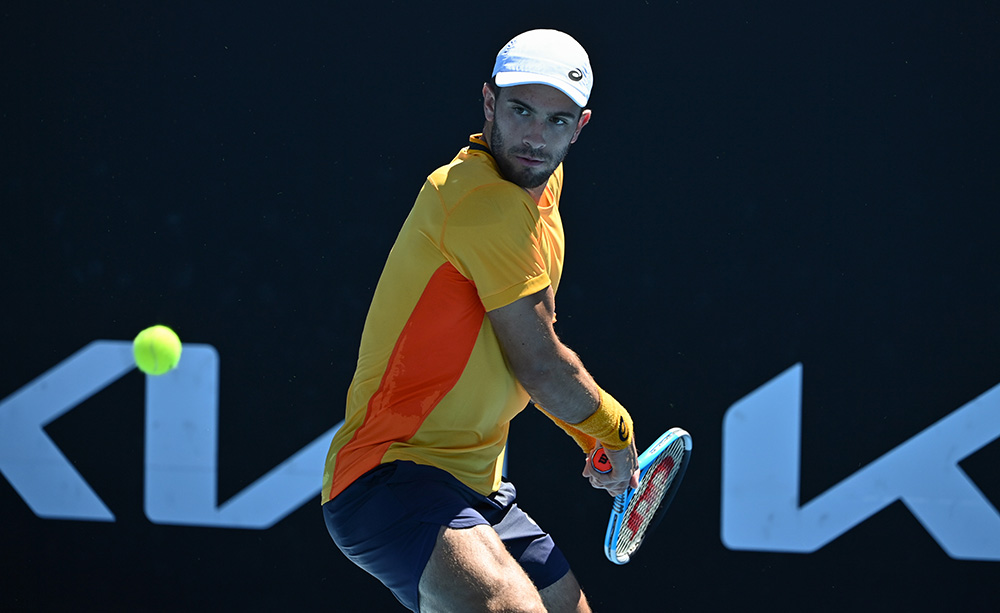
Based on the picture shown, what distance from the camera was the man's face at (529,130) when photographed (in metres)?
2.00

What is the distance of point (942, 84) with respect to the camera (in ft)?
9.37

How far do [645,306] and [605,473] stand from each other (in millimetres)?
901

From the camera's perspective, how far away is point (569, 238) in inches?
119

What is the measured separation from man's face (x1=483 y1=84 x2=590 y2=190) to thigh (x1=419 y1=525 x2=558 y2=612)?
0.64 m

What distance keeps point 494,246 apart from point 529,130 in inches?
9.6

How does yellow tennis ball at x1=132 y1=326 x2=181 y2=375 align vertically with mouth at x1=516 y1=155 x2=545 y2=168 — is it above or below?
below

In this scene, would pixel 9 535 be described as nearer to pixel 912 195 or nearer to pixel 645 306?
pixel 645 306

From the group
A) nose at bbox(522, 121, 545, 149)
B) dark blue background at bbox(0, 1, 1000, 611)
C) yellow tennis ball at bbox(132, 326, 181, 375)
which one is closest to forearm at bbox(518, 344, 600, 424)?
nose at bbox(522, 121, 545, 149)

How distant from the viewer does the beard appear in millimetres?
2006

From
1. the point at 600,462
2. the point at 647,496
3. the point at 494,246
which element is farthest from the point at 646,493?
the point at 494,246

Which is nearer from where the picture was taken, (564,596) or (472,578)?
(472,578)

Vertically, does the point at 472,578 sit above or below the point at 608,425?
below

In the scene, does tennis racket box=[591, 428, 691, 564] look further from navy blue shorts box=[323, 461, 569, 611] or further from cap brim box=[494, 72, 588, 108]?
cap brim box=[494, 72, 588, 108]

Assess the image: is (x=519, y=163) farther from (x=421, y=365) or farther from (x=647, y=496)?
(x=647, y=496)
